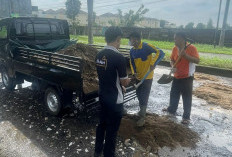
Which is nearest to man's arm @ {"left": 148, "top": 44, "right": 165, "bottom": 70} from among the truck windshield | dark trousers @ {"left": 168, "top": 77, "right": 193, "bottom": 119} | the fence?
dark trousers @ {"left": 168, "top": 77, "right": 193, "bottom": 119}

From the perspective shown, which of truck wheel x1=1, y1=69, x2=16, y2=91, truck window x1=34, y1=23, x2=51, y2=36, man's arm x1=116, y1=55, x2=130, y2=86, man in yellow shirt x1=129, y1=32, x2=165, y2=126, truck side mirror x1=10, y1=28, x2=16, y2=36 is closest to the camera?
man's arm x1=116, y1=55, x2=130, y2=86

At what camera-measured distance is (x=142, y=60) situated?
148 inches

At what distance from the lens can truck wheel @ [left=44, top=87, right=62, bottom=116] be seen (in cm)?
418

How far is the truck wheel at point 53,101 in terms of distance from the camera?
165 inches

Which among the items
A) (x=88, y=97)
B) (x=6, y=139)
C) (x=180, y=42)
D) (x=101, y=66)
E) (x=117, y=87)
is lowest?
(x=6, y=139)

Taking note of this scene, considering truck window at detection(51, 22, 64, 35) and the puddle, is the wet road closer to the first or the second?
the puddle

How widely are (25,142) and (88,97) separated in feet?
4.48

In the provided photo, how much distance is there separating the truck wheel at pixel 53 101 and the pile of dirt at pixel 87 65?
700 millimetres

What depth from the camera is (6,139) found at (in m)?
3.64

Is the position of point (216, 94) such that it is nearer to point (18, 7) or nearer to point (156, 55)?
point (156, 55)

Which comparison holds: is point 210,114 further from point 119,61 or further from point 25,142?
point 25,142

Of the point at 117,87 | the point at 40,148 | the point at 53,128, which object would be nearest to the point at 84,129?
the point at 53,128

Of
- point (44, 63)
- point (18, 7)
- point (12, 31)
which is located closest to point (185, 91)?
point (44, 63)

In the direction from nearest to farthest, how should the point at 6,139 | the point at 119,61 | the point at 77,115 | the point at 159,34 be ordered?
the point at 119,61, the point at 6,139, the point at 77,115, the point at 159,34
